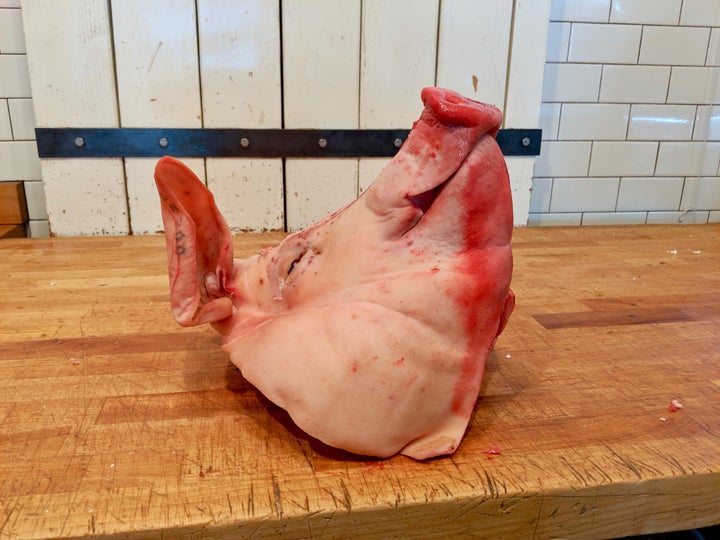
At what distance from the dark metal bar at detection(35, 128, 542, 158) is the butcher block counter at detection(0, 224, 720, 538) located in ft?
2.08

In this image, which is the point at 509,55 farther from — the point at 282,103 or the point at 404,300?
the point at 404,300

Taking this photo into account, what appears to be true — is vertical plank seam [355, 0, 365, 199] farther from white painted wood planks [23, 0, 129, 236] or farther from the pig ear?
the pig ear

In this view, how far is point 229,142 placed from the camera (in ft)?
5.68

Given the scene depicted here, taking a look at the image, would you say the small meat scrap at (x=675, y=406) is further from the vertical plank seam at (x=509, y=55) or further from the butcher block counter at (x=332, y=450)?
the vertical plank seam at (x=509, y=55)

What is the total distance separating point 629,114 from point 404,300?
5.59 feet

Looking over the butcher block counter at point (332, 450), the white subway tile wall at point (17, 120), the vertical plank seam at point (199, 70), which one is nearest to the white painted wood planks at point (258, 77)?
the vertical plank seam at point (199, 70)

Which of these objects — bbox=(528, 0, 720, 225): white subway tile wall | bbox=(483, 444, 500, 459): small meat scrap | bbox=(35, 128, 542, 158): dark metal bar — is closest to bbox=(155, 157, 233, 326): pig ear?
bbox=(483, 444, 500, 459): small meat scrap

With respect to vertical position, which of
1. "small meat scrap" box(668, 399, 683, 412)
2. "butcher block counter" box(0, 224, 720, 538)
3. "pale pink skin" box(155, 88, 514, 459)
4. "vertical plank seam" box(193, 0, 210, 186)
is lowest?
"butcher block counter" box(0, 224, 720, 538)

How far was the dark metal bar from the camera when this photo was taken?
5.50 ft

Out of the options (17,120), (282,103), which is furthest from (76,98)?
(282,103)

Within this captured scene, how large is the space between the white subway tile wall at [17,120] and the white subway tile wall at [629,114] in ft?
5.22

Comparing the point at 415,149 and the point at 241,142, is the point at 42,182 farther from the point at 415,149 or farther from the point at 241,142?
the point at 415,149

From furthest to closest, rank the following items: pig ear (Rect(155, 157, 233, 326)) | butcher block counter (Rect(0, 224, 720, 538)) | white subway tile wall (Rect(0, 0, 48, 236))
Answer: white subway tile wall (Rect(0, 0, 48, 236)), pig ear (Rect(155, 157, 233, 326)), butcher block counter (Rect(0, 224, 720, 538))

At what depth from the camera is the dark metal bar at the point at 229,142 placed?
1.68 m
